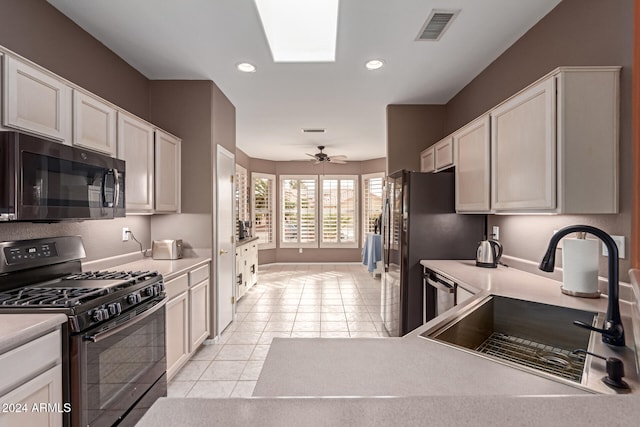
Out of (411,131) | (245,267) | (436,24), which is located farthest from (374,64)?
(245,267)

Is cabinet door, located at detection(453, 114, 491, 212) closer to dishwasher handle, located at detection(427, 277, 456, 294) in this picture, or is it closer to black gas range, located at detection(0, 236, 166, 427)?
dishwasher handle, located at detection(427, 277, 456, 294)

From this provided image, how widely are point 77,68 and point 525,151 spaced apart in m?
3.20

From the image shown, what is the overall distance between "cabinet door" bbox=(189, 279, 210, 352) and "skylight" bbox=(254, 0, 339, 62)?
88.2 inches

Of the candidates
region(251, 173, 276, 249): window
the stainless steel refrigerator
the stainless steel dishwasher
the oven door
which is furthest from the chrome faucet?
region(251, 173, 276, 249): window

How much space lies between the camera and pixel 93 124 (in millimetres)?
2119

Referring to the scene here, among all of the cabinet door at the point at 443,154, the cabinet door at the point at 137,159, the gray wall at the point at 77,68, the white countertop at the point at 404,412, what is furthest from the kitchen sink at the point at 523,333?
the gray wall at the point at 77,68

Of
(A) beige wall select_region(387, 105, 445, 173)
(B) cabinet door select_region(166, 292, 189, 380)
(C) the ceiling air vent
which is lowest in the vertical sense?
(B) cabinet door select_region(166, 292, 189, 380)

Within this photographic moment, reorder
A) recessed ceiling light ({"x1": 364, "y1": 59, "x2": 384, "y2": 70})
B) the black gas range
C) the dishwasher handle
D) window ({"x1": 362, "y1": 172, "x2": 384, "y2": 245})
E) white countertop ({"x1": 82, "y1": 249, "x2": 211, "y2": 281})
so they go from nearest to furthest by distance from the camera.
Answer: the black gas range → the dishwasher handle → white countertop ({"x1": 82, "y1": 249, "x2": 211, "y2": 281}) → recessed ceiling light ({"x1": 364, "y1": 59, "x2": 384, "y2": 70}) → window ({"x1": 362, "y1": 172, "x2": 384, "y2": 245})

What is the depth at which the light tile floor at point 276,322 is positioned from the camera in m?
2.64

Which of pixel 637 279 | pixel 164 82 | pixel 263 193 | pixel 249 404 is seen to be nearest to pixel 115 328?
pixel 249 404

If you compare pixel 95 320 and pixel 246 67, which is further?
pixel 246 67

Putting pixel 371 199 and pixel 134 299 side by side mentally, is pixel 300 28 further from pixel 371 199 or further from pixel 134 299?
pixel 371 199

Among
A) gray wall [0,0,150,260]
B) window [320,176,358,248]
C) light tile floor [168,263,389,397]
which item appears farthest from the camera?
window [320,176,358,248]

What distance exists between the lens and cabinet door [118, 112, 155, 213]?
2444mm
